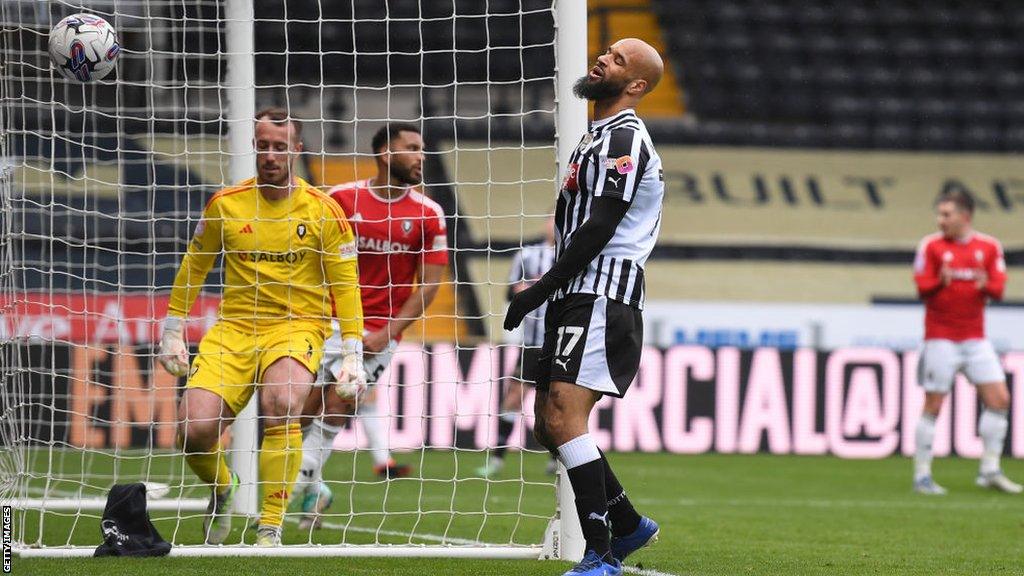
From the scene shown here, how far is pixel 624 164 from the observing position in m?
4.80

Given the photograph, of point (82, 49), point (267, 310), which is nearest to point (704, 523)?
point (267, 310)

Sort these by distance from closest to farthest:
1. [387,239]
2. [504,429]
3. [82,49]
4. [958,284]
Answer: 1. [82,49]
2. [387,239]
3. [958,284]
4. [504,429]

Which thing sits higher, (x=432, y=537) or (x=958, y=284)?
(x=958, y=284)

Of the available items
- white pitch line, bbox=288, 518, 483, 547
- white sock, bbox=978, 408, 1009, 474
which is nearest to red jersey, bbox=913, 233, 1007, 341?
white sock, bbox=978, 408, 1009, 474

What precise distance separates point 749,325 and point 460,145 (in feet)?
14.2

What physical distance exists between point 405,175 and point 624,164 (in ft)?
7.15

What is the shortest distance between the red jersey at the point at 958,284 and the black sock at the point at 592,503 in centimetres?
546

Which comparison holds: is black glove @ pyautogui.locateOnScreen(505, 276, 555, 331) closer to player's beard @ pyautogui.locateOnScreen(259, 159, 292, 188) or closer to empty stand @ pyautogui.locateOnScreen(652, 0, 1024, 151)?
player's beard @ pyautogui.locateOnScreen(259, 159, 292, 188)

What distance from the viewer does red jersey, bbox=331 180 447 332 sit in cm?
693

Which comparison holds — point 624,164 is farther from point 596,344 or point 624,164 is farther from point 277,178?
point 277,178

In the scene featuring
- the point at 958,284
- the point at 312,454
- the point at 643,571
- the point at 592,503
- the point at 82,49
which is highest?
the point at 82,49

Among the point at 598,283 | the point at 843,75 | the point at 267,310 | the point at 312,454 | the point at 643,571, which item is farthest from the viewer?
the point at 843,75

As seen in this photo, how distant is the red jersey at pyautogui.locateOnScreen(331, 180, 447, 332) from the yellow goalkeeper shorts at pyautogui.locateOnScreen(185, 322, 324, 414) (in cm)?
88

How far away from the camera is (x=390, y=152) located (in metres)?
6.59
